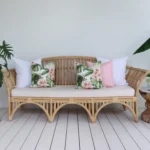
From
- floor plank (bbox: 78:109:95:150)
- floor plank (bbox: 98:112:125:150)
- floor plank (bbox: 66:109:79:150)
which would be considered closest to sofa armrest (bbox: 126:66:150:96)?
floor plank (bbox: 98:112:125:150)

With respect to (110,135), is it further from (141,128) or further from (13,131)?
(13,131)

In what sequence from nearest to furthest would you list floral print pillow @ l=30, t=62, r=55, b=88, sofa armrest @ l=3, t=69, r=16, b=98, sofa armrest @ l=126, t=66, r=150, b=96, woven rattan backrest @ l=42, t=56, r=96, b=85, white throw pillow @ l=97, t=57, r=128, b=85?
sofa armrest @ l=126, t=66, r=150, b=96
sofa armrest @ l=3, t=69, r=16, b=98
floral print pillow @ l=30, t=62, r=55, b=88
white throw pillow @ l=97, t=57, r=128, b=85
woven rattan backrest @ l=42, t=56, r=96, b=85

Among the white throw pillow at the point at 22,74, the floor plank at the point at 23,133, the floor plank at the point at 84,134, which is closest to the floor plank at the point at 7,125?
the floor plank at the point at 23,133

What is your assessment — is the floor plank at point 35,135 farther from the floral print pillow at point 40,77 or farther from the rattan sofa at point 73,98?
the floral print pillow at point 40,77

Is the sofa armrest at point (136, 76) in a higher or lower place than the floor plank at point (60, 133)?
higher

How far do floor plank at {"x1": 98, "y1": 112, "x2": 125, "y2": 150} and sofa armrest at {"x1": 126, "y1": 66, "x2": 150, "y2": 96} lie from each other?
0.57 m

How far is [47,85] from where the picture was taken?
3074mm

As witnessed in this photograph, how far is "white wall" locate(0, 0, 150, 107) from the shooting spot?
353cm

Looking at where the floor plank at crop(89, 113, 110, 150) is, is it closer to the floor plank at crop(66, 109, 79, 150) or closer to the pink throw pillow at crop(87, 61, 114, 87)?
the floor plank at crop(66, 109, 79, 150)

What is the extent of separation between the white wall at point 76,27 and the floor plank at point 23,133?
1.10 metres

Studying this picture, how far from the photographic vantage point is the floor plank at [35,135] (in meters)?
2.08

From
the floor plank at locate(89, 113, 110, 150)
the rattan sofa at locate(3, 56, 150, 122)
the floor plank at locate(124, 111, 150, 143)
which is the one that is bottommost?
the floor plank at locate(89, 113, 110, 150)

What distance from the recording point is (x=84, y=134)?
240 centimetres

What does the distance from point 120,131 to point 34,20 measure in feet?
7.58
